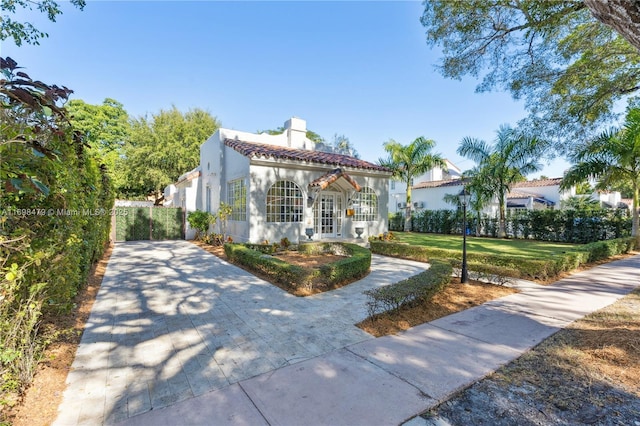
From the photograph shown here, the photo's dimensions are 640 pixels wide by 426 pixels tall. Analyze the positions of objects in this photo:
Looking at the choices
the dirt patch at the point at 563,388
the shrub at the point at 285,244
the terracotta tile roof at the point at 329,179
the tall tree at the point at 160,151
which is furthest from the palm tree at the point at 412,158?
the tall tree at the point at 160,151

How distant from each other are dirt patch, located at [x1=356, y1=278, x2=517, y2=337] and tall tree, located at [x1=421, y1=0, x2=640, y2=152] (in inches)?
303

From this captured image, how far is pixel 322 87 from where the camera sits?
1731 centimetres

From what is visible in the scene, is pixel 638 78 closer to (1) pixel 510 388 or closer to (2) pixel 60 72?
(1) pixel 510 388

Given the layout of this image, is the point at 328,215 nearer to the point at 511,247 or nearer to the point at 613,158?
the point at 511,247

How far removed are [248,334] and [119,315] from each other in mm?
2767

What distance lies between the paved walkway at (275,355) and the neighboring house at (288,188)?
6.37 metres

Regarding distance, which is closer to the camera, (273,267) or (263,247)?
(273,267)

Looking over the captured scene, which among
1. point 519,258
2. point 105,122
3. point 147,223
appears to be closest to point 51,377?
point 519,258

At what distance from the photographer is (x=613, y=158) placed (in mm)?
12961

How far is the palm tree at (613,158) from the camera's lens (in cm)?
1194

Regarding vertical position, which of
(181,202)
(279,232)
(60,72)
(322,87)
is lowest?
(279,232)

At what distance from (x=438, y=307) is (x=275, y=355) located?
3629 millimetres

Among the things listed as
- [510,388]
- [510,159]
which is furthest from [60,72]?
[510,159]

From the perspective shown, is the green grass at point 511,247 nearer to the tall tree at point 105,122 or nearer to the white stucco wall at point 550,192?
the white stucco wall at point 550,192
